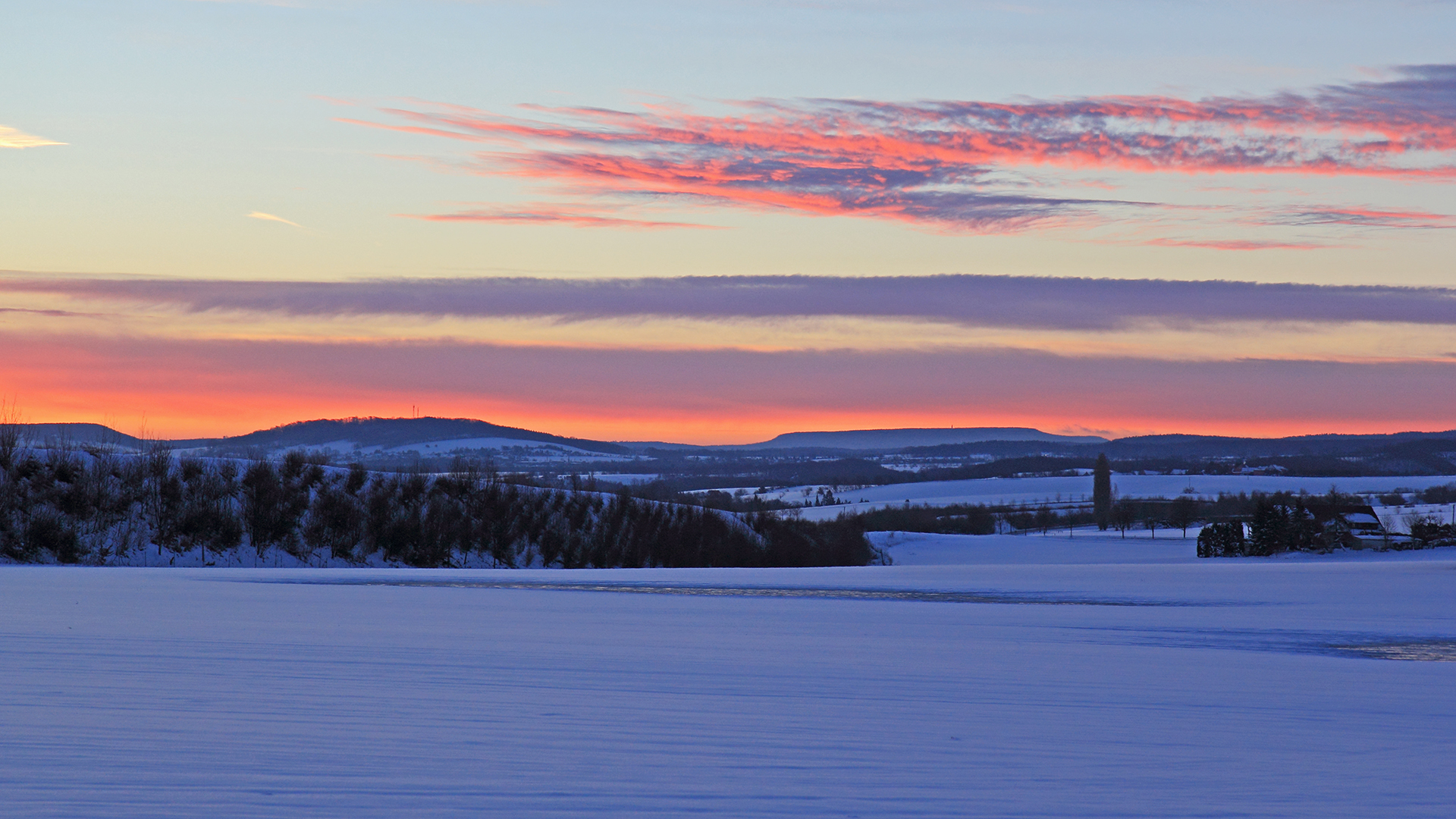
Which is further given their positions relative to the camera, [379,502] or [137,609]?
[379,502]

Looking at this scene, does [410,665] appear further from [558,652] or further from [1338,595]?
[1338,595]

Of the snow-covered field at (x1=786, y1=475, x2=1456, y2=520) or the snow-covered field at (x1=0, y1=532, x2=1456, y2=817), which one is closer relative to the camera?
the snow-covered field at (x1=0, y1=532, x2=1456, y2=817)

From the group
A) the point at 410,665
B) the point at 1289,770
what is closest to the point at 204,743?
the point at 410,665

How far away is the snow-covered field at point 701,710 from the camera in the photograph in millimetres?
6547

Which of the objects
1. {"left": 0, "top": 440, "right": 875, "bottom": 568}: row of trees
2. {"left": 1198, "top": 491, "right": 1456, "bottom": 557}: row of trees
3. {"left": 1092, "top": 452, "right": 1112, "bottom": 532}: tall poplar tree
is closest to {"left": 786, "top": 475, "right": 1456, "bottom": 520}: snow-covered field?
{"left": 1092, "top": 452, "right": 1112, "bottom": 532}: tall poplar tree

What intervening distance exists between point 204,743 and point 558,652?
500 centimetres

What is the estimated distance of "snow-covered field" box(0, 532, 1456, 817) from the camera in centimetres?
655

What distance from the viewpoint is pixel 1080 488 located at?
17712 centimetres

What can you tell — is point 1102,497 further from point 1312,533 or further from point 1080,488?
point 1312,533

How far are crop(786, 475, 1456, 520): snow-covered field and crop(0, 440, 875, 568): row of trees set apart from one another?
97762mm

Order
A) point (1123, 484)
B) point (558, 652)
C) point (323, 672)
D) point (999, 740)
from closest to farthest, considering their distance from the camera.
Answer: point (999, 740), point (323, 672), point (558, 652), point (1123, 484)

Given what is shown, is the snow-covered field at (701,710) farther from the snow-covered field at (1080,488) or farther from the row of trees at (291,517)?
the snow-covered field at (1080,488)

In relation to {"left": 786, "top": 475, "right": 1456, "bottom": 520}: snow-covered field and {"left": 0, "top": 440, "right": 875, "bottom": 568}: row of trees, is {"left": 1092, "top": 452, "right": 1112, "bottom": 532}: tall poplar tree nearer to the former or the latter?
{"left": 786, "top": 475, "right": 1456, "bottom": 520}: snow-covered field

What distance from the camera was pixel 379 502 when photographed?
43531 mm
